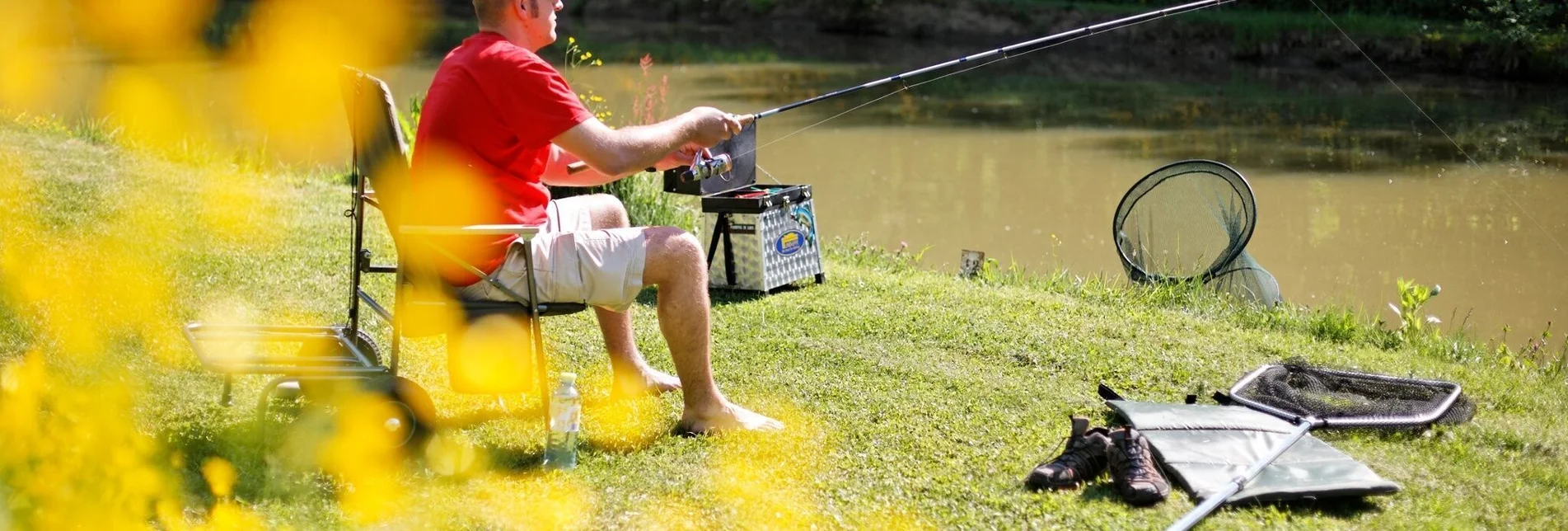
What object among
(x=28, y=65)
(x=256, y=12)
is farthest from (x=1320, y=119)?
(x=256, y=12)

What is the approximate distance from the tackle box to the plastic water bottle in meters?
1.81

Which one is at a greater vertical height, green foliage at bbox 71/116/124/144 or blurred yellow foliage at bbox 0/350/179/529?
blurred yellow foliage at bbox 0/350/179/529

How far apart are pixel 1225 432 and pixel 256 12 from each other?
21271 mm

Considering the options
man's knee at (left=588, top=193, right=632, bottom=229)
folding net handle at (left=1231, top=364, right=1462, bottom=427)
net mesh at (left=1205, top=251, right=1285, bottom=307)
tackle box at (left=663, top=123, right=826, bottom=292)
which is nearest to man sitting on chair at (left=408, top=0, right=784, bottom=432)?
man's knee at (left=588, top=193, right=632, bottom=229)

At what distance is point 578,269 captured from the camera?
10.4ft

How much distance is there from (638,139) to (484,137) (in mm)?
328

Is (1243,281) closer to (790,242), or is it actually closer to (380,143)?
(790,242)

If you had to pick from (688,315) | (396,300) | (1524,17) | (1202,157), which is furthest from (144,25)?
(688,315)

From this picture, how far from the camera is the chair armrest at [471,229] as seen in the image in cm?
298

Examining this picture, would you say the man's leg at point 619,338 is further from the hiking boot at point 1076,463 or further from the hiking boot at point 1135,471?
the hiking boot at point 1135,471

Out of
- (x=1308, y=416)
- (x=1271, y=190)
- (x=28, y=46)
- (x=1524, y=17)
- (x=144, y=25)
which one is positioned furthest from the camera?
(x=144, y=25)

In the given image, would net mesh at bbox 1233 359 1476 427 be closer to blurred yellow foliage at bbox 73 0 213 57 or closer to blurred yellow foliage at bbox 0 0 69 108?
blurred yellow foliage at bbox 0 0 69 108

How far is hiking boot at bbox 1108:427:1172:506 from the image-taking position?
2949 mm

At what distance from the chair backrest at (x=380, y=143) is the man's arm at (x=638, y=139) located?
0.33 metres
